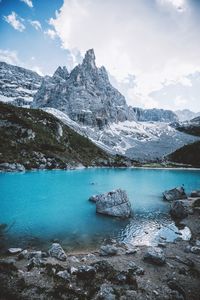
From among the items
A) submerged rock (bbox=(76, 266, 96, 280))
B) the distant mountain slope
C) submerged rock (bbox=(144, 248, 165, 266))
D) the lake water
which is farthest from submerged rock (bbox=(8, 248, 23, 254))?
the distant mountain slope

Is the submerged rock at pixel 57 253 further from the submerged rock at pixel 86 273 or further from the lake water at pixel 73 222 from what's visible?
the lake water at pixel 73 222

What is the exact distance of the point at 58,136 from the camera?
183 metres

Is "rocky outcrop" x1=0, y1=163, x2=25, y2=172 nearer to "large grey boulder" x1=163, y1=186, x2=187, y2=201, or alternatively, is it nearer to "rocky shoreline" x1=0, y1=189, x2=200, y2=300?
"large grey boulder" x1=163, y1=186, x2=187, y2=201

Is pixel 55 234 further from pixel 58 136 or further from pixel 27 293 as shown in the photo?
pixel 58 136

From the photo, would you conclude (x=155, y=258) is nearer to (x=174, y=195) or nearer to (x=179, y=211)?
(x=179, y=211)

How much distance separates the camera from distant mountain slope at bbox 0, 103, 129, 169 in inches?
4726

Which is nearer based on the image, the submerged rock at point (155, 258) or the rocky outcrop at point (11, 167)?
the submerged rock at point (155, 258)

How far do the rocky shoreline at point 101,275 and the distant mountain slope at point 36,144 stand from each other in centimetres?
9189

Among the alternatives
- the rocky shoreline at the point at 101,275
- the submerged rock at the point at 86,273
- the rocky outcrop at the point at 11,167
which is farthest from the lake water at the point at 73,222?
the rocky outcrop at the point at 11,167

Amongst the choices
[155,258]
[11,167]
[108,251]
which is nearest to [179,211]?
[155,258]

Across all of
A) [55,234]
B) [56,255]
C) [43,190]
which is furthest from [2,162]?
[56,255]

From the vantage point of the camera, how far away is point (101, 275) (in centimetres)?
1861

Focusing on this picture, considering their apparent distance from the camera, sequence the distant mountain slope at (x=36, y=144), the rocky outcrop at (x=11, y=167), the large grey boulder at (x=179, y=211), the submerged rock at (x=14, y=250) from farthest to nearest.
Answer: the distant mountain slope at (x=36, y=144), the rocky outcrop at (x=11, y=167), the large grey boulder at (x=179, y=211), the submerged rock at (x=14, y=250)

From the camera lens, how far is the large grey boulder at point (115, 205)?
1582 inches
